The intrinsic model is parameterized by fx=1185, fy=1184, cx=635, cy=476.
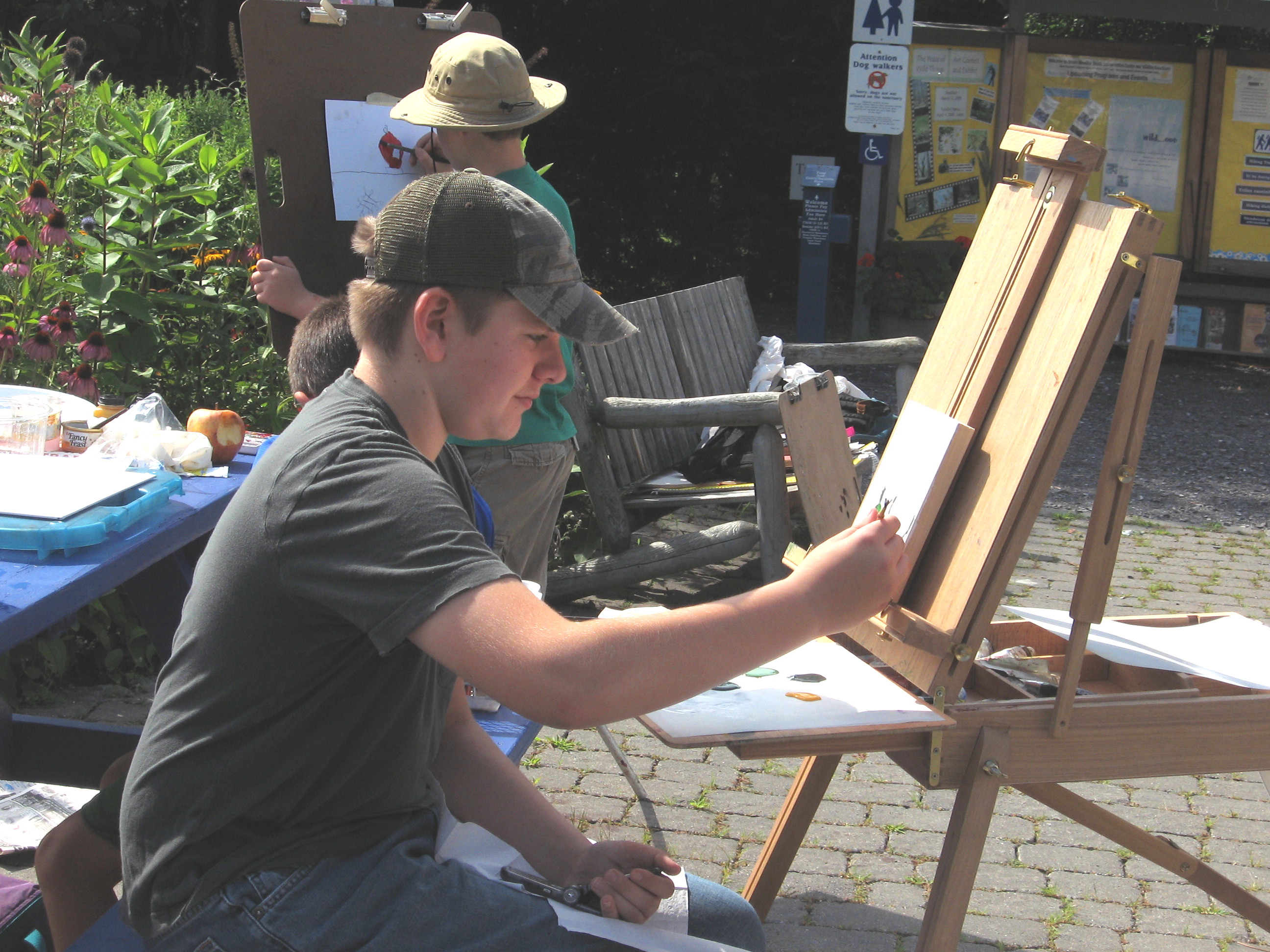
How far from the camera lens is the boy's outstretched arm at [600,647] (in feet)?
3.97

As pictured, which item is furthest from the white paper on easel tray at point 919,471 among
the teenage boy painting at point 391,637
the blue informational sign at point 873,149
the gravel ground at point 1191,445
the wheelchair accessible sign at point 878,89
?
the blue informational sign at point 873,149

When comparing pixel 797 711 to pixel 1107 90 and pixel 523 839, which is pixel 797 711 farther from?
pixel 1107 90

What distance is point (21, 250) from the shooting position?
10.0 feet

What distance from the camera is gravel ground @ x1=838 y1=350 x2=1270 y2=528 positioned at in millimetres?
6574

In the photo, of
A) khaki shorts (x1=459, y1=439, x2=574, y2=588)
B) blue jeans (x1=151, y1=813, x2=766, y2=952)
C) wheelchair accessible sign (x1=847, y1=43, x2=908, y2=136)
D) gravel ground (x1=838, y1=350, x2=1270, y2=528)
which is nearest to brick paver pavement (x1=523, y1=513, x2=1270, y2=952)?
khaki shorts (x1=459, y1=439, x2=574, y2=588)

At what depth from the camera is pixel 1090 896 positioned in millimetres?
2973

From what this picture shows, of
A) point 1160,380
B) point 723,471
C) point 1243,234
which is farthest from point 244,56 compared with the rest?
point 1243,234

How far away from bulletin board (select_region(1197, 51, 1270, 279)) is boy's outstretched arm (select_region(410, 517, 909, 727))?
9857mm

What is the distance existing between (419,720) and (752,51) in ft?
39.2

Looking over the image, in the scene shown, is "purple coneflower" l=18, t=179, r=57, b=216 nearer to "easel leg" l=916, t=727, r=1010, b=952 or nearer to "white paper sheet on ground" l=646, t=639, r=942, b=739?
"white paper sheet on ground" l=646, t=639, r=942, b=739

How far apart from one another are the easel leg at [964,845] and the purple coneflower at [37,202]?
257 cm

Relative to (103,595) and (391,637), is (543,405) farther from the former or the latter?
(391,637)

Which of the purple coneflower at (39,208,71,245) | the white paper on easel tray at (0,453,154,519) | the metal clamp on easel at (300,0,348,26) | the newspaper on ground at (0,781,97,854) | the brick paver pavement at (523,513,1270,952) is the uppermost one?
the metal clamp on easel at (300,0,348,26)

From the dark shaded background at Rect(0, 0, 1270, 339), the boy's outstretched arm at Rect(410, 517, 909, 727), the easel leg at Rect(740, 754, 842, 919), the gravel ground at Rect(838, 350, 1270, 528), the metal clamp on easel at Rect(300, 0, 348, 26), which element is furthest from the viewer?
the dark shaded background at Rect(0, 0, 1270, 339)
